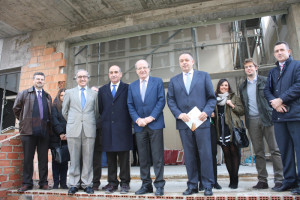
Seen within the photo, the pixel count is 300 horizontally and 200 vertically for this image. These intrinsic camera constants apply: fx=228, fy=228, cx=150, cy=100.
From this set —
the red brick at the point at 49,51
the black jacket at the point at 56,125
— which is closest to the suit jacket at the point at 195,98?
the black jacket at the point at 56,125

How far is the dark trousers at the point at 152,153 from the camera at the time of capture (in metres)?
2.79

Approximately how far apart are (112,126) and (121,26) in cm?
327

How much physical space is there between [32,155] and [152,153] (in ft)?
6.25

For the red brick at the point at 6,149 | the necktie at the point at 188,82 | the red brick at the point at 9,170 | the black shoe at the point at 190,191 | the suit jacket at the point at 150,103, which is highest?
the necktie at the point at 188,82

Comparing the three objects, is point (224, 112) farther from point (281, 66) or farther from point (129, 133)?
point (129, 133)

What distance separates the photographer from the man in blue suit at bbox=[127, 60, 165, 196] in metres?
2.81

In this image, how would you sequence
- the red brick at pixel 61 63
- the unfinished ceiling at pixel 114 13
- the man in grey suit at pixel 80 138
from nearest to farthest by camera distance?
1. the man in grey suit at pixel 80 138
2. the unfinished ceiling at pixel 114 13
3. the red brick at pixel 61 63

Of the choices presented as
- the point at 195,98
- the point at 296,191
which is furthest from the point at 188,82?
the point at 296,191

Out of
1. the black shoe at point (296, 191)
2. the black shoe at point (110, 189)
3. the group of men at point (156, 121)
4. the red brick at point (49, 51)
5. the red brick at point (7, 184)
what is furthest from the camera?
the red brick at point (49, 51)

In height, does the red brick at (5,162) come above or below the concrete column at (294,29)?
below

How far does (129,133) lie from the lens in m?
3.09

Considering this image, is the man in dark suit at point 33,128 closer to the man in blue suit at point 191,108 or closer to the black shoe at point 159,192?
the black shoe at point 159,192

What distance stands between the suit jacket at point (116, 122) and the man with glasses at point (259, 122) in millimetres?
1678

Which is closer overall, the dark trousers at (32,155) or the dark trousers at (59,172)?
the dark trousers at (32,155)
